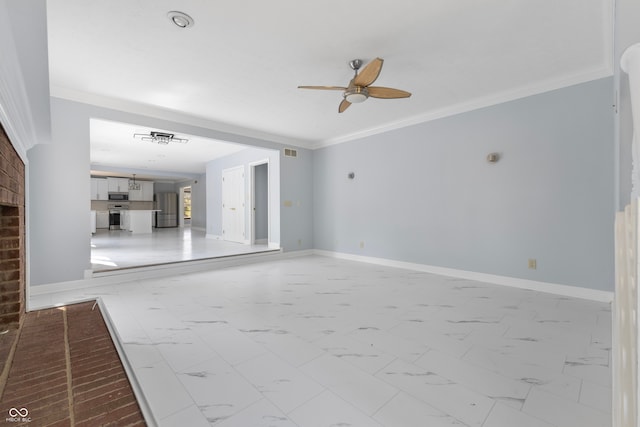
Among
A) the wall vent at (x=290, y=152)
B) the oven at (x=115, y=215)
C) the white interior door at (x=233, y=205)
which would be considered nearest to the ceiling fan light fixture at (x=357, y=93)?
the wall vent at (x=290, y=152)

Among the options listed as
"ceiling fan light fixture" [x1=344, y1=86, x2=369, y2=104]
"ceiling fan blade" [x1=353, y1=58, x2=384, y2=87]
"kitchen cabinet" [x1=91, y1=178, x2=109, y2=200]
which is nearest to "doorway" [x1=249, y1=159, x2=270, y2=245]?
"ceiling fan light fixture" [x1=344, y1=86, x2=369, y2=104]

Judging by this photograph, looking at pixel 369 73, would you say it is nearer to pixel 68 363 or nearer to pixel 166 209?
pixel 68 363

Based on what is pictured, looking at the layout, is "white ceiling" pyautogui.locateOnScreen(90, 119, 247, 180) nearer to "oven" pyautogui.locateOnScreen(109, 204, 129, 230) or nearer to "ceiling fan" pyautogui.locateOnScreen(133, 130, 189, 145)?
"ceiling fan" pyautogui.locateOnScreen(133, 130, 189, 145)

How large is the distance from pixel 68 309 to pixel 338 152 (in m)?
4.73

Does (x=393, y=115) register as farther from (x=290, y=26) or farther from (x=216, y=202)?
(x=216, y=202)

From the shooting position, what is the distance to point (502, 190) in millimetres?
3809

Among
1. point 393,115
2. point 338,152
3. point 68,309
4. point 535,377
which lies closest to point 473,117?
point 393,115

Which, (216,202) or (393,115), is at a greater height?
(393,115)

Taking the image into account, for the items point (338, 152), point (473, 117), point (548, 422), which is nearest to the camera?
point (548, 422)

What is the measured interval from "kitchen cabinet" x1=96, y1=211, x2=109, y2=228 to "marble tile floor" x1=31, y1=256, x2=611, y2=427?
32.7 ft

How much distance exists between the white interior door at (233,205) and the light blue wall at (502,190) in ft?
10.6

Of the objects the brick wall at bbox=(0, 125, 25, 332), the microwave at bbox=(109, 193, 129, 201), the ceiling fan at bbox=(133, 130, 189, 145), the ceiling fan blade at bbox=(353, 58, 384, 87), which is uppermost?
the ceiling fan at bbox=(133, 130, 189, 145)

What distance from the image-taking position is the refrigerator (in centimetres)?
1351

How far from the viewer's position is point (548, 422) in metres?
1.39
